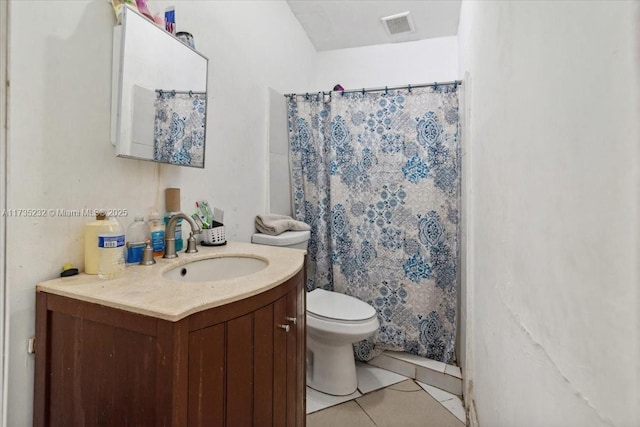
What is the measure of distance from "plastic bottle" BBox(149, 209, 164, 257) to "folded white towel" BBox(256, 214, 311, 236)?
0.70 m

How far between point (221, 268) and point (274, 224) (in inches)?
22.7

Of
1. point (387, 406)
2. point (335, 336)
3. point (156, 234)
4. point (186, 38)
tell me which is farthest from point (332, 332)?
point (186, 38)

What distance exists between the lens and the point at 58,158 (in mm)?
829

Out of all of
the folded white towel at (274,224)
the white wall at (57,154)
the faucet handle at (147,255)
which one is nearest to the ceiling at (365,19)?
the white wall at (57,154)

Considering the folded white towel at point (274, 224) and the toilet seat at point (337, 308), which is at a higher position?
the folded white towel at point (274, 224)

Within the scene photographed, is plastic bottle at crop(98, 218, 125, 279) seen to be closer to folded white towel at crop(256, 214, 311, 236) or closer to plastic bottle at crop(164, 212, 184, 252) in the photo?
plastic bottle at crop(164, 212, 184, 252)

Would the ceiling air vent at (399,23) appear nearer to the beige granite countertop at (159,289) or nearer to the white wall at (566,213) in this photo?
the white wall at (566,213)

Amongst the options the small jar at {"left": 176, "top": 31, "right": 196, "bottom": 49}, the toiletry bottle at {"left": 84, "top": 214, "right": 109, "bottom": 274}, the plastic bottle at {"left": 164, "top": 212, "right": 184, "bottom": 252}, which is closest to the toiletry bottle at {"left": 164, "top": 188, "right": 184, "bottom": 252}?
the plastic bottle at {"left": 164, "top": 212, "right": 184, "bottom": 252}

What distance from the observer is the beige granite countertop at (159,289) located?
636 mm

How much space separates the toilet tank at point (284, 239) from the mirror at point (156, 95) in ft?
1.79

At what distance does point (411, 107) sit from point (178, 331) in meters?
1.75

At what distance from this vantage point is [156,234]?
3.56 feet

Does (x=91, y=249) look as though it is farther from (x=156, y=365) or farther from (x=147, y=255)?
(x=156, y=365)

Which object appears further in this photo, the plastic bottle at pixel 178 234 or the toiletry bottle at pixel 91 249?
the plastic bottle at pixel 178 234
